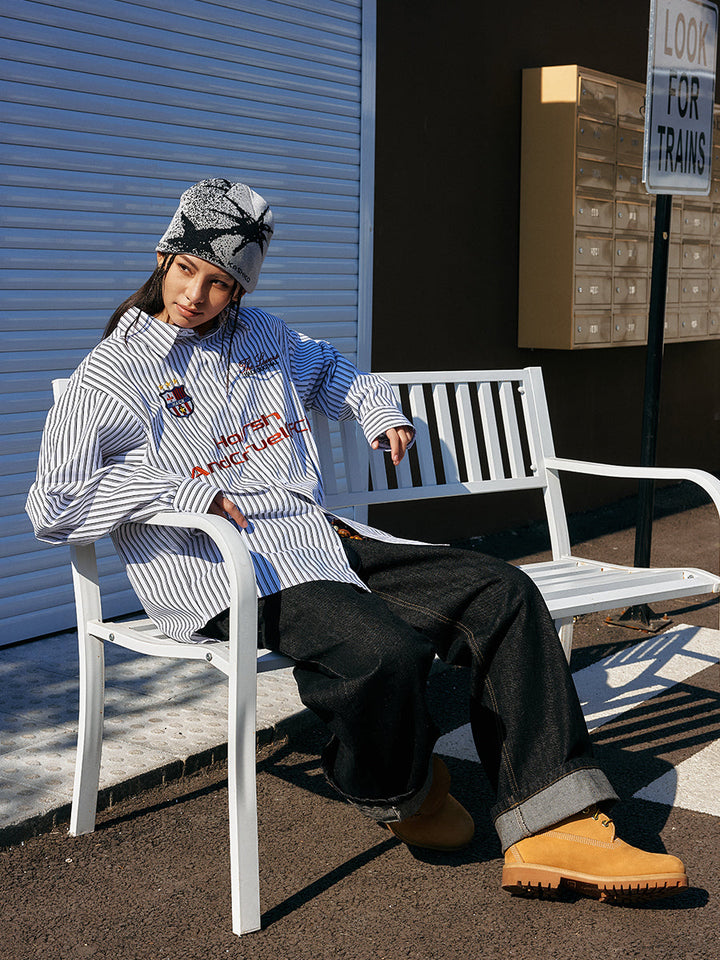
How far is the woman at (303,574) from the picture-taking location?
2.58 m

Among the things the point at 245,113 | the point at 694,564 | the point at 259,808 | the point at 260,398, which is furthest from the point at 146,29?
the point at 694,564

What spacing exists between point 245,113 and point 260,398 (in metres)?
2.88

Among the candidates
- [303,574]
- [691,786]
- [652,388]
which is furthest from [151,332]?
[652,388]

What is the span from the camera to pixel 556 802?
2.61 meters

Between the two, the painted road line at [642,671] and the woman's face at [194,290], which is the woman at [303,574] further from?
the painted road line at [642,671]

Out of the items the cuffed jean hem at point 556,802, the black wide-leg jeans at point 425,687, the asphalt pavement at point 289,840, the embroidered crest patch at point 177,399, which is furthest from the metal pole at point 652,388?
the embroidered crest patch at point 177,399

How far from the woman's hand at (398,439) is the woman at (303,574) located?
25cm

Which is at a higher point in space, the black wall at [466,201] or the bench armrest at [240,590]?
the black wall at [466,201]

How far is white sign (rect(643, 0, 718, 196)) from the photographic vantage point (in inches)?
189

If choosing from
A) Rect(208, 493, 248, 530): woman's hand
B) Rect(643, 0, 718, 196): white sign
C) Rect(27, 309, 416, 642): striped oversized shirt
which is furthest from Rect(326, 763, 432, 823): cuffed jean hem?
Rect(643, 0, 718, 196): white sign

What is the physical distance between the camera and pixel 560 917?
265 centimetres

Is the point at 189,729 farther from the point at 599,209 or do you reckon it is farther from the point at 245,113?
the point at 599,209

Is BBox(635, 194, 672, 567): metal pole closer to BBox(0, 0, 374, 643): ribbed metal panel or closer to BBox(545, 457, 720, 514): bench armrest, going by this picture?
BBox(545, 457, 720, 514): bench armrest

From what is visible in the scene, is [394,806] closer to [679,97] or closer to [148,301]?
[148,301]
